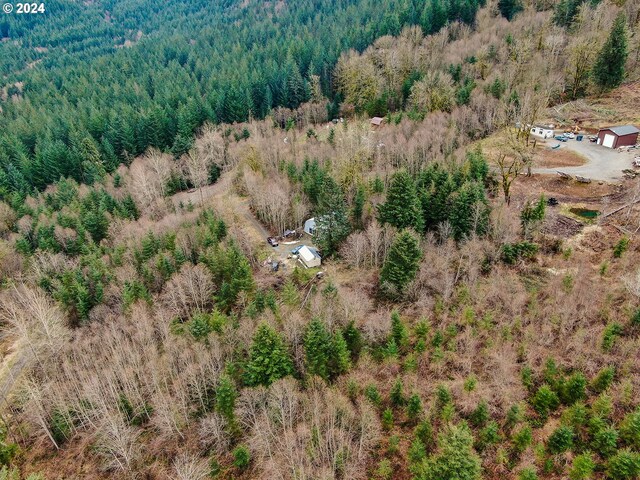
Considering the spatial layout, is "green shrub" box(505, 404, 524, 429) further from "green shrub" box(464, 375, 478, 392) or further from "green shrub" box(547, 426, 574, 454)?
"green shrub" box(464, 375, 478, 392)

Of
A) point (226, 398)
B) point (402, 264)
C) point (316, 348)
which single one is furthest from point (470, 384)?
point (226, 398)

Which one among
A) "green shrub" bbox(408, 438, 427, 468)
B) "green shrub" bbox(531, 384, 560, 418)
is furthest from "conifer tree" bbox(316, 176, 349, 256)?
"green shrub" bbox(531, 384, 560, 418)

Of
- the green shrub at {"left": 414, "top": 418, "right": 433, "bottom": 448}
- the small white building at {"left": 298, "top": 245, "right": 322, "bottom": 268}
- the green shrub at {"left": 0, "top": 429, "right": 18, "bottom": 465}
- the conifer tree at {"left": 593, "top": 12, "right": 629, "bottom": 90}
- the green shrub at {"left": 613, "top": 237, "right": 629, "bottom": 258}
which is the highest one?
the conifer tree at {"left": 593, "top": 12, "right": 629, "bottom": 90}

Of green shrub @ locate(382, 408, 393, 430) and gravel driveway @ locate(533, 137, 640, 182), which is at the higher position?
gravel driveway @ locate(533, 137, 640, 182)

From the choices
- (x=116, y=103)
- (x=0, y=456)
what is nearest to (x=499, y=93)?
(x=0, y=456)

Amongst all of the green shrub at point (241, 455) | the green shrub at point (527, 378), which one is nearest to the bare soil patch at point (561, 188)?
the green shrub at point (527, 378)

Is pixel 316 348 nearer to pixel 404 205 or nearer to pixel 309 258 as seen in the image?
pixel 309 258

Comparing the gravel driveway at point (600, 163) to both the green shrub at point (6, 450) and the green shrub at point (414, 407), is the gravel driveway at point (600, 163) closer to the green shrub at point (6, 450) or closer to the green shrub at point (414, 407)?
the green shrub at point (414, 407)

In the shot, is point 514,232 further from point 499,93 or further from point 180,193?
point 180,193
